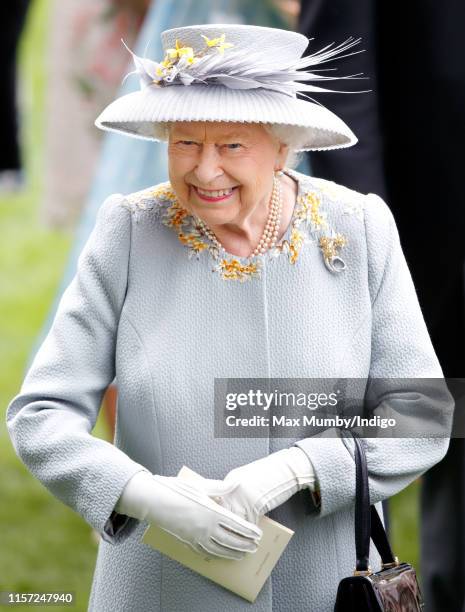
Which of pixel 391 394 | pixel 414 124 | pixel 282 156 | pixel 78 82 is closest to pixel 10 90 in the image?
pixel 78 82

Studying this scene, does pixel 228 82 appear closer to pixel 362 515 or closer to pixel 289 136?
pixel 289 136

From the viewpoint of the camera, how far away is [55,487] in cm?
279

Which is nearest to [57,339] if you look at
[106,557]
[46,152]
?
[106,557]

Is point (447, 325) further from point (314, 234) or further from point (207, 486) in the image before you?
point (207, 486)

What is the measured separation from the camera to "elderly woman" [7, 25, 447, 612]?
2.74 m

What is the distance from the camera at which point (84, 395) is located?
2.85 m

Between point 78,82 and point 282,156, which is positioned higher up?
point 282,156

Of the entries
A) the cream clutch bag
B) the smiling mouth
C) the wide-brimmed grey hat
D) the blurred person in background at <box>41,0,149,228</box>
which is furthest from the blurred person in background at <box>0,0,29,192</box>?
the cream clutch bag

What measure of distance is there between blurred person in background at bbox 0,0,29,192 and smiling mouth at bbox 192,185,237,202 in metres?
3.03

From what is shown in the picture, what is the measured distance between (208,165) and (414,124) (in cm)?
139

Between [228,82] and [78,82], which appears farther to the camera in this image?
[78,82]

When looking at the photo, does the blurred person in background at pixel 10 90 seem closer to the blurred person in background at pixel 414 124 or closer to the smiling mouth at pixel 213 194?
the blurred person in background at pixel 414 124

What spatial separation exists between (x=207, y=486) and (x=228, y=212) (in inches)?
22.1

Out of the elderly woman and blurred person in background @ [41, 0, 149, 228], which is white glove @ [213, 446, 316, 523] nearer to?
the elderly woman
